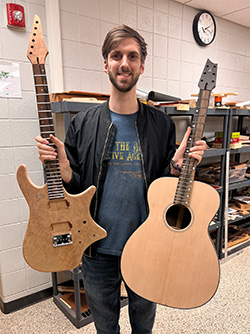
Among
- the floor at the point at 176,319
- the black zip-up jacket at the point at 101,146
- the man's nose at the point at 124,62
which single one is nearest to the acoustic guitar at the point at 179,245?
the black zip-up jacket at the point at 101,146

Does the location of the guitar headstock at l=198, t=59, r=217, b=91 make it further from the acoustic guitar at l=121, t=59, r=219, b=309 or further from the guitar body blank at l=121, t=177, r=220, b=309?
the guitar body blank at l=121, t=177, r=220, b=309

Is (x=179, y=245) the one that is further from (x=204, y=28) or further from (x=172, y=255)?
(x=204, y=28)

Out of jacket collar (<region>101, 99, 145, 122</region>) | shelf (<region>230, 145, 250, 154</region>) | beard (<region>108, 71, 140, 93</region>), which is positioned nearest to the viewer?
beard (<region>108, 71, 140, 93</region>)

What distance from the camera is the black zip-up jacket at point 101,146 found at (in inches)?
44.7

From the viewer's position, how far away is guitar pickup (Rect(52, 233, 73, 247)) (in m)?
1.00

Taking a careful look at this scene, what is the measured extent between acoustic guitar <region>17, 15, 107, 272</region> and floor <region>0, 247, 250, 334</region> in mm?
1110

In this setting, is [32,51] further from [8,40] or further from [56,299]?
[56,299]

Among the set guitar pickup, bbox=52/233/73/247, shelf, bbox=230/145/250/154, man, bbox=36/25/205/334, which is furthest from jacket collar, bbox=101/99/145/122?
shelf, bbox=230/145/250/154

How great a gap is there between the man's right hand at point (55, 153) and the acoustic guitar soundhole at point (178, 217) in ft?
1.54

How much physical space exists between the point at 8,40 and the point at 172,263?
5.69 feet

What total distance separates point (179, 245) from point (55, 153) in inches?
24.0

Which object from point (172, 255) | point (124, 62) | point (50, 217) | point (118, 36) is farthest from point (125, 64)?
point (172, 255)

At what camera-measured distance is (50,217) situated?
100 centimetres

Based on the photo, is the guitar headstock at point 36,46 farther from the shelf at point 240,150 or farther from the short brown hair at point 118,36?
the shelf at point 240,150
